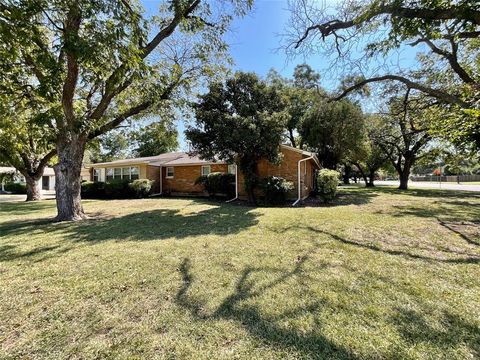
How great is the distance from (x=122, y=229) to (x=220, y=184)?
862 centimetres

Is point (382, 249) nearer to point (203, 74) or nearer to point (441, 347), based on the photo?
point (441, 347)

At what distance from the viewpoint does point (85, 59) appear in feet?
16.7

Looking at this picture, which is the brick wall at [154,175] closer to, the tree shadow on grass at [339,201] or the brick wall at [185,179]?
the brick wall at [185,179]

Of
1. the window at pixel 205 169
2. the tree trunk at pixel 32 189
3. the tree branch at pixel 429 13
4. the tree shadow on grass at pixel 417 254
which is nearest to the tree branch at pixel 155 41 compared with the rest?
the tree branch at pixel 429 13

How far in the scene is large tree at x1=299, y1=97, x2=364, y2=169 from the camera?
17000mm

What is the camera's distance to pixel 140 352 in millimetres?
2367

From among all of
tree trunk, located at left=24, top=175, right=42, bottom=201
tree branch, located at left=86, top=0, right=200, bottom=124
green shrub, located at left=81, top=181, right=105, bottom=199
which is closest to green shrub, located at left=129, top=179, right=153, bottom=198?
green shrub, located at left=81, top=181, right=105, bottom=199

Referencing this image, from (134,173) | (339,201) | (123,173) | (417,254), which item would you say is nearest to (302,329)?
(417,254)

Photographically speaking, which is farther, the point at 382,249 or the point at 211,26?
the point at 211,26

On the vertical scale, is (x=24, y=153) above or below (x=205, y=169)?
above

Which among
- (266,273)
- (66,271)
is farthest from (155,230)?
(266,273)

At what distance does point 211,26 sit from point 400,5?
7.00m

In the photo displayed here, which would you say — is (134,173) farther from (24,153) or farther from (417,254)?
(417,254)

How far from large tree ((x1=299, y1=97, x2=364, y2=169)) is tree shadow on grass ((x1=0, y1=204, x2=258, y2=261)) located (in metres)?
11.2
